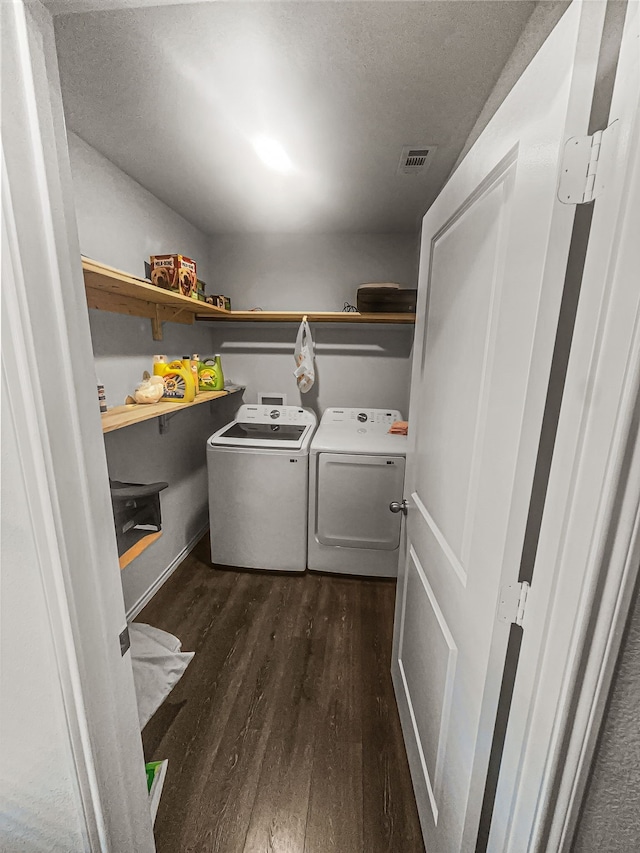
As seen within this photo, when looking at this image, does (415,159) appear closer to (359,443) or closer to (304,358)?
(304,358)

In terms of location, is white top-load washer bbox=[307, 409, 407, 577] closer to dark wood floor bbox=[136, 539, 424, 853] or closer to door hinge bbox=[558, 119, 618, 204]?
dark wood floor bbox=[136, 539, 424, 853]

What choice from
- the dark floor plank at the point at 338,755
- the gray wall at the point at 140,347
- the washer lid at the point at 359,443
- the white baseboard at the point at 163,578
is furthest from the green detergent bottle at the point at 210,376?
the dark floor plank at the point at 338,755

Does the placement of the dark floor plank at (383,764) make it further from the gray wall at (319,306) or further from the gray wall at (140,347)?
the gray wall at (319,306)

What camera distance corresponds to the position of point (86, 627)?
2.22 feet

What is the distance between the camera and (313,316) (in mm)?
2494

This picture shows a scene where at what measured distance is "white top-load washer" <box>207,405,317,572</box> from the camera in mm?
2266

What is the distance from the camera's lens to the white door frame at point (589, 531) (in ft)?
1.39

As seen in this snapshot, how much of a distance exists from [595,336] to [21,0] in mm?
929

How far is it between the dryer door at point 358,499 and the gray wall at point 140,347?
3.26 ft

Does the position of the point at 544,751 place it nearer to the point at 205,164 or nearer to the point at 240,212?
the point at 205,164

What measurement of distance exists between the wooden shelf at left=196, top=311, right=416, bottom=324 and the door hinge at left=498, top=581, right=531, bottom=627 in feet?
6.54

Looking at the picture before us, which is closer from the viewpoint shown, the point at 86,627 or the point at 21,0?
the point at 21,0

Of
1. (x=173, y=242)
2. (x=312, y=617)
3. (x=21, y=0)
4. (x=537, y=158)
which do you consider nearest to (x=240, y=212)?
(x=173, y=242)

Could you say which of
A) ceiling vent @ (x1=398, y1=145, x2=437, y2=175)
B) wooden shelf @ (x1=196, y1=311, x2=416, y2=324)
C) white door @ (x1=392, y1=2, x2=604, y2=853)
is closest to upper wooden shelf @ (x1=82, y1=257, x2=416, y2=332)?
wooden shelf @ (x1=196, y1=311, x2=416, y2=324)
